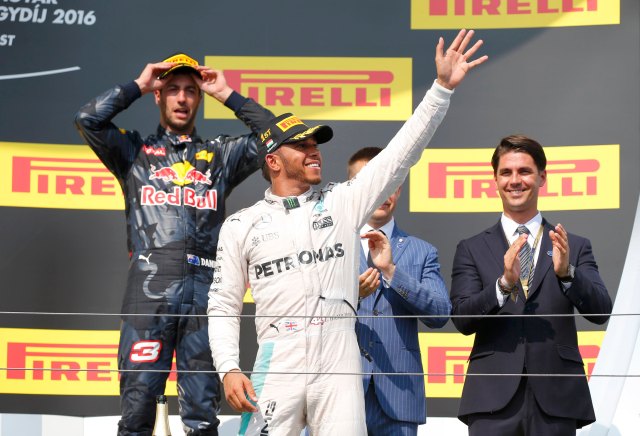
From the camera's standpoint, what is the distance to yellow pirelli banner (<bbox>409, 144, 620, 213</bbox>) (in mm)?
3793

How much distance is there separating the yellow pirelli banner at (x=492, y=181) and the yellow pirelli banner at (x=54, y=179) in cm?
104

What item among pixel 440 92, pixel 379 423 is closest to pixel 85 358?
pixel 379 423

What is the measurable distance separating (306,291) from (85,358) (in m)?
1.61

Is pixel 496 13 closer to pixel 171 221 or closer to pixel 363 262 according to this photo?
pixel 363 262

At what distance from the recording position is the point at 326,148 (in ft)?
12.8

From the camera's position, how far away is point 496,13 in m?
3.93

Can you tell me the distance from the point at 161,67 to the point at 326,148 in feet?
3.07

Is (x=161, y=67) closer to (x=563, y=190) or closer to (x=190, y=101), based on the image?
(x=190, y=101)

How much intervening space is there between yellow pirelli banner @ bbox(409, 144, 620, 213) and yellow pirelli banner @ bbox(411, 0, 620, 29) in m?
0.44

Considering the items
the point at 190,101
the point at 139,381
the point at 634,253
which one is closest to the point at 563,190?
the point at 634,253

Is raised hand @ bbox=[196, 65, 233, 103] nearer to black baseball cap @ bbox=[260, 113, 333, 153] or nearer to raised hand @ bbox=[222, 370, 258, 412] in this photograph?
black baseball cap @ bbox=[260, 113, 333, 153]

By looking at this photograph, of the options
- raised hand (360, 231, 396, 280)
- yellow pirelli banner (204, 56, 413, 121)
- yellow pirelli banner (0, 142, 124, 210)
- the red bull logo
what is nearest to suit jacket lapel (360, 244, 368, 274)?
raised hand (360, 231, 396, 280)

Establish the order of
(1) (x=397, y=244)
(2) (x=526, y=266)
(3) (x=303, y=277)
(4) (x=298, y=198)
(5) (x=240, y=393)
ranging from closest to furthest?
(5) (x=240, y=393) < (3) (x=303, y=277) < (4) (x=298, y=198) < (2) (x=526, y=266) < (1) (x=397, y=244)

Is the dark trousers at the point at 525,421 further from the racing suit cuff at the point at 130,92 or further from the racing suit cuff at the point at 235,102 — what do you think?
the racing suit cuff at the point at 130,92
